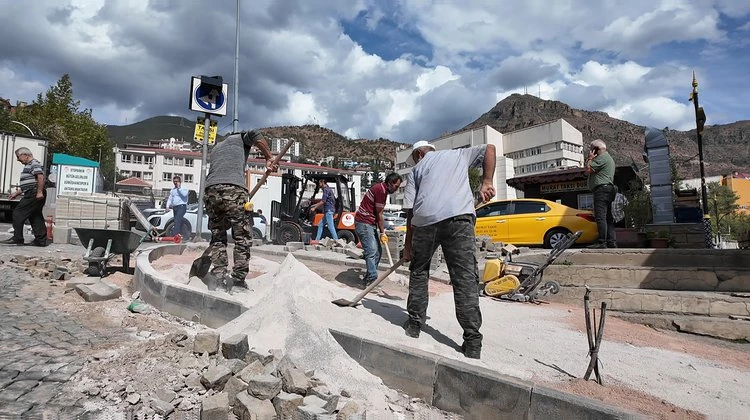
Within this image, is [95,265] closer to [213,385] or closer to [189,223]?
[213,385]

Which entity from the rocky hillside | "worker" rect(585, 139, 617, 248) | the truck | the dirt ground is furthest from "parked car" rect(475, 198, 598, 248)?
the rocky hillside

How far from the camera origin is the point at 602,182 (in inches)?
289

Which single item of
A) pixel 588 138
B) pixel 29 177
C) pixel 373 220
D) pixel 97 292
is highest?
pixel 588 138

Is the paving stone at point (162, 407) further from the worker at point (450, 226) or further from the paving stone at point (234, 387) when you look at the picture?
the worker at point (450, 226)

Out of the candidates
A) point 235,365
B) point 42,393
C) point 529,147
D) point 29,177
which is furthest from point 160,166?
point 235,365

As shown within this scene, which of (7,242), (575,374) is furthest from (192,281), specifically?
(7,242)

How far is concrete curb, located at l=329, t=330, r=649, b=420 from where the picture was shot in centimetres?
208

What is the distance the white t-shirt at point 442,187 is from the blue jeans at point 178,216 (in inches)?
399

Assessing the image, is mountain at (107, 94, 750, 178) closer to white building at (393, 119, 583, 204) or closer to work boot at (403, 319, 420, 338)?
white building at (393, 119, 583, 204)

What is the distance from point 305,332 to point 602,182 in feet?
20.4

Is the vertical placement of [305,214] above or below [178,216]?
above

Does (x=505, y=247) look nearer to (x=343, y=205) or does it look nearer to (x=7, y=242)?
(x=343, y=205)

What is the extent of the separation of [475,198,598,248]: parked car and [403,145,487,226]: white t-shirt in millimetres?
6919

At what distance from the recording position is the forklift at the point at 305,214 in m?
12.6
